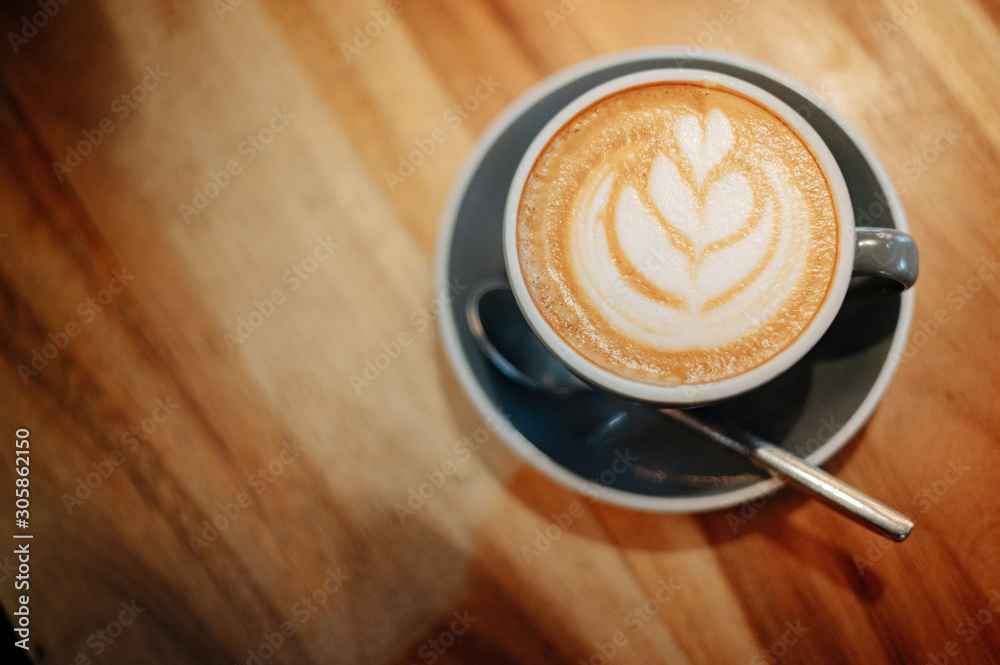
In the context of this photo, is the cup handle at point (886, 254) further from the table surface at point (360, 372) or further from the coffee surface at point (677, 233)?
the table surface at point (360, 372)

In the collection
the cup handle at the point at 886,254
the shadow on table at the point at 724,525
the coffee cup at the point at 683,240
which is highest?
the coffee cup at the point at 683,240

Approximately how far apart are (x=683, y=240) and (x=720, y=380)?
0.15 metres

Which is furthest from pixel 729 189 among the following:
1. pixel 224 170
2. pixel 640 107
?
pixel 224 170

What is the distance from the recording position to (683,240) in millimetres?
598

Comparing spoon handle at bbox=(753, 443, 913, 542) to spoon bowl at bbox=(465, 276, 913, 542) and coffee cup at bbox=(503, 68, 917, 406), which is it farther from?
coffee cup at bbox=(503, 68, 917, 406)

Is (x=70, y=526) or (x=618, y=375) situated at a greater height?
(x=70, y=526)

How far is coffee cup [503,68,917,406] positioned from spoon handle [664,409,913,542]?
4.8 inches

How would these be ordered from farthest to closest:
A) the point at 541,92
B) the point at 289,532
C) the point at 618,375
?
the point at 289,532 → the point at 541,92 → the point at 618,375

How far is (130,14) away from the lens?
2.89ft

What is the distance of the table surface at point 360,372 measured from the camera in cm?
75

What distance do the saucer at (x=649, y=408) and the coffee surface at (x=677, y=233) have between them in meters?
0.09

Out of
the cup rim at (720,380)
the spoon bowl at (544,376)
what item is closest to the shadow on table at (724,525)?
the spoon bowl at (544,376)

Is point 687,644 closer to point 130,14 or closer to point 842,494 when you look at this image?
point 842,494

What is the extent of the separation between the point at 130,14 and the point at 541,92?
0.66 meters
